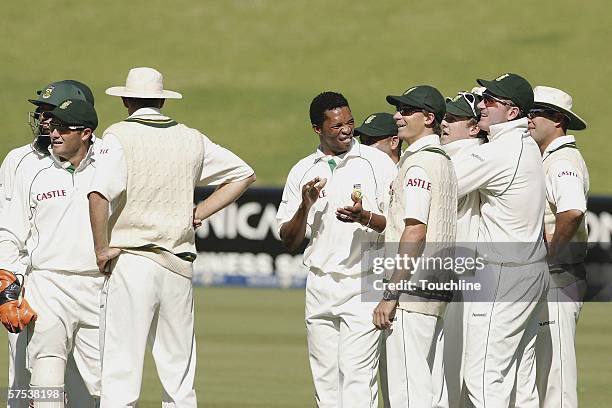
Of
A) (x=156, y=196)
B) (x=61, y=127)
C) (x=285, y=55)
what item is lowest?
(x=156, y=196)

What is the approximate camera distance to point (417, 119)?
23.9 feet

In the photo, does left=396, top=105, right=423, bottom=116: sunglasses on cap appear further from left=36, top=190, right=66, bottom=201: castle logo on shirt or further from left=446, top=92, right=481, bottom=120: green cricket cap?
left=36, top=190, right=66, bottom=201: castle logo on shirt

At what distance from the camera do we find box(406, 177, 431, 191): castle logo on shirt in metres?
7.00

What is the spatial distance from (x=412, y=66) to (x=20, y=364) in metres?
30.8

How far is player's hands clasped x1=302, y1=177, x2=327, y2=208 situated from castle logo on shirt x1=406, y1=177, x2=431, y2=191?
62 cm

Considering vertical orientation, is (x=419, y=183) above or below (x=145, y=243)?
above

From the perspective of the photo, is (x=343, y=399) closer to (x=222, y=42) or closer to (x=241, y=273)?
(x=241, y=273)

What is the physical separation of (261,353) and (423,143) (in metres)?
5.72

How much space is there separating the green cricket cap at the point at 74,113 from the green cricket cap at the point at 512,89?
7.87 feet

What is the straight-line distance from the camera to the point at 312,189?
7.44 m

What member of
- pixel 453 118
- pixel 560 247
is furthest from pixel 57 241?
pixel 560 247

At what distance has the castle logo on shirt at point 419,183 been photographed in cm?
700

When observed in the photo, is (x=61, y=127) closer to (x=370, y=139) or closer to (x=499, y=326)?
(x=370, y=139)

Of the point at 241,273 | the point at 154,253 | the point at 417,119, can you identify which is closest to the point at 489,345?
the point at 417,119
